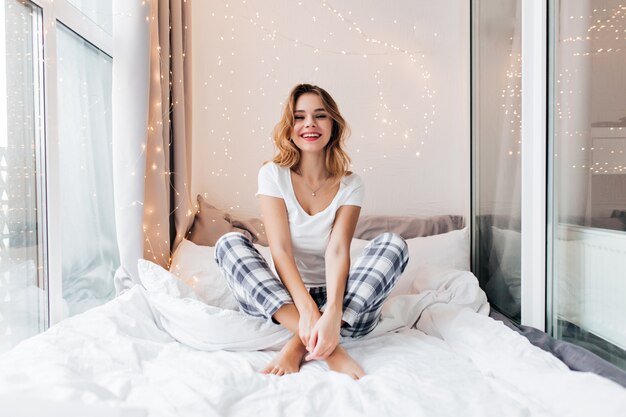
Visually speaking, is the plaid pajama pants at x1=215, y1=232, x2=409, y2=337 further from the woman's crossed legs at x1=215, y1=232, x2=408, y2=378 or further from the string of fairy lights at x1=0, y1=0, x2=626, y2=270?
the string of fairy lights at x1=0, y1=0, x2=626, y2=270

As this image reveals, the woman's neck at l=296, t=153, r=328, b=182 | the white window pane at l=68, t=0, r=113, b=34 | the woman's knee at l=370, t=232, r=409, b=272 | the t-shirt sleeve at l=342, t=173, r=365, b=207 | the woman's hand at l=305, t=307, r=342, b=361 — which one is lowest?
the woman's hand at l=305, t=307, r=342, b=361

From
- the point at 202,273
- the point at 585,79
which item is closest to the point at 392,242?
the point at 585,79

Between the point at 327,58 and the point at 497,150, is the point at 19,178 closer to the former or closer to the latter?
the point at 327,58

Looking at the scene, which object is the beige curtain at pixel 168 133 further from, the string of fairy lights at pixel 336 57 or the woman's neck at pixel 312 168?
the woman's neck at pixel 312 168

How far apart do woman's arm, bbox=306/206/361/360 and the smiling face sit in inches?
9.8

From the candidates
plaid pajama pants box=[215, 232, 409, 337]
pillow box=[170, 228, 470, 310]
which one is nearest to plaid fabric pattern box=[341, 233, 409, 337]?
plaid pajama pants box=[215, 232, 409, 337]

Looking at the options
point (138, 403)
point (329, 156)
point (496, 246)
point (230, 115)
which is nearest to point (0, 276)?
point (138, 403)

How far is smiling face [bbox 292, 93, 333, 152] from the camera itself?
160cm

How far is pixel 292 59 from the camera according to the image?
2.37 meters

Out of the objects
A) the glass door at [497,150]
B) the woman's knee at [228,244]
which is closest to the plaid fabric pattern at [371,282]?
the woman's knee at [228,244]

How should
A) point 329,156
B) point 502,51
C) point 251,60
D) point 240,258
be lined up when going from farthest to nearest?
point 251,60
point 502,51
point 329,156
point 240,258

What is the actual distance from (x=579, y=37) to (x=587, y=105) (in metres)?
0.19

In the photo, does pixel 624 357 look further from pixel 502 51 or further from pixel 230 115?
pixel 230 115

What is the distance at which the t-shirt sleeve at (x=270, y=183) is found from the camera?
1551mm
